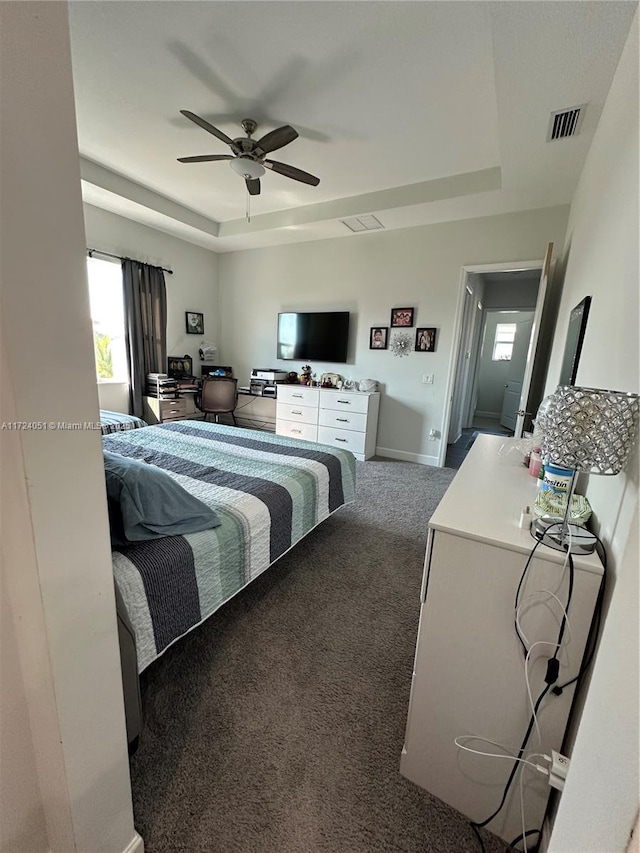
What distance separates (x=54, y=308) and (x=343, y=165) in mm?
3233

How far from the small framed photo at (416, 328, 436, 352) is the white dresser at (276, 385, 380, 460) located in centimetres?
76

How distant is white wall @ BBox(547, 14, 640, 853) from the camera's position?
52 cm

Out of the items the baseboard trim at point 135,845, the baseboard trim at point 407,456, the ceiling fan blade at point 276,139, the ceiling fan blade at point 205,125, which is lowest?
the baseboard trim at point 135,845

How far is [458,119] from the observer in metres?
2.36

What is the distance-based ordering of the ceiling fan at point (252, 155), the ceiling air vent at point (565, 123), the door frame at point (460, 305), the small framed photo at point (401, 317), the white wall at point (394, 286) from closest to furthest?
the ceiling air vent at point (565, 123), the ceiling fan at point (252, 155), the door frame at point (460, 305), the white wall at point (394, 286), the small framed photo at point (401, 317)

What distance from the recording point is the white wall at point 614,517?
1.72 ft

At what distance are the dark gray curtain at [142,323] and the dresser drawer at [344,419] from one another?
7.62 ft

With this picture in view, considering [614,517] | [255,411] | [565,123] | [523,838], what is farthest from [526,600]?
[255,411]

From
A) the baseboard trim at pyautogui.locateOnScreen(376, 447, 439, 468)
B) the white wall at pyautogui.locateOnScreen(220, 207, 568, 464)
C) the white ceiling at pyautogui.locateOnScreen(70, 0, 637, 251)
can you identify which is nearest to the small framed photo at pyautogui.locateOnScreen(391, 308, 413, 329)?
the white wall at pyautogui.locateOnScreen(220, 207, 568, 464)

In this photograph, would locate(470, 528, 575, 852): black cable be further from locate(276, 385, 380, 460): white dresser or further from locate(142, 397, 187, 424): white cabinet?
locate(142, 397, 187, 424): white cabinet

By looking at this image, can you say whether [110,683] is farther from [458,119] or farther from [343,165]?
[343,165]

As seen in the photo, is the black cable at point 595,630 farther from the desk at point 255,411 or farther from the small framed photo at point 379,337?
the desk at point 255,411

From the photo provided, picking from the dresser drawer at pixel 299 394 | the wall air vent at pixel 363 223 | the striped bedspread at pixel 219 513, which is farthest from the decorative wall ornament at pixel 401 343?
the striped bedspread at pixel 219 513

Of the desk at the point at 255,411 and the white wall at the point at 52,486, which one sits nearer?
the white wall at the point at 52,486
